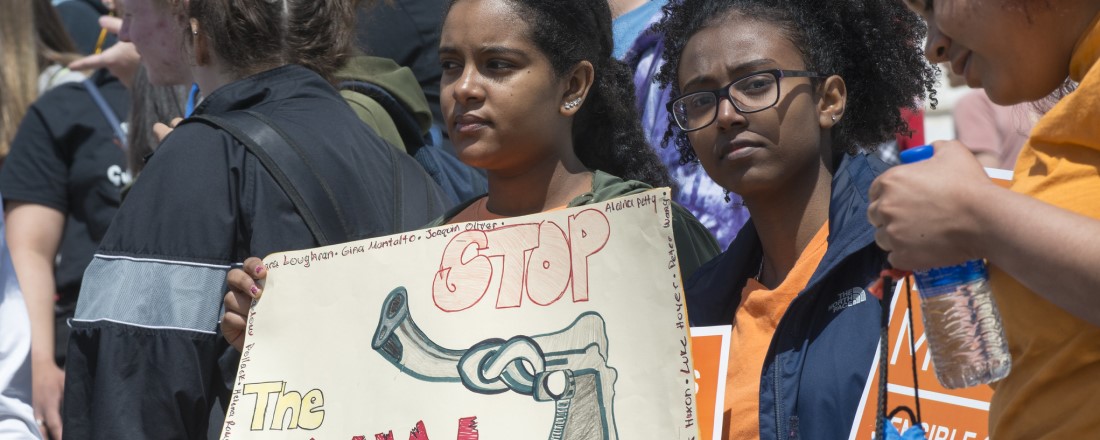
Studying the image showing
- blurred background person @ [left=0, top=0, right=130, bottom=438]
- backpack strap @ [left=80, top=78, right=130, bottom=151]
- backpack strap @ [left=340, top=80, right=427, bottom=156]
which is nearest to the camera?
backpack strap @ [left=340, top=80, right=427, bottom=156]

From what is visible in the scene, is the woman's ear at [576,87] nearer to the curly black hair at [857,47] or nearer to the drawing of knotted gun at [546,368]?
the curly black hair at [857,47]

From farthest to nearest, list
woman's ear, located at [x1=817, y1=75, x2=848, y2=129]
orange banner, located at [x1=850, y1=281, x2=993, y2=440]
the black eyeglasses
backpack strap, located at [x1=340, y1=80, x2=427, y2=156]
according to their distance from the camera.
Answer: backpack strap, located at [x1=340, y1=80, x2=427, y2=156] < woman's ear, located at [x1=817, y1=75, x2=848, y2=129] < the black eyeglasses < orange banner, located at [x1=850, y1=281, x2=993, y2=440]

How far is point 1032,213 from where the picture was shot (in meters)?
1.67

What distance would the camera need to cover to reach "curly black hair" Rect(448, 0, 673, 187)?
3.22 m

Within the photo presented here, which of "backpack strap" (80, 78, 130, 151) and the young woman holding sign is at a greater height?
"backpack strap" (80, 78, 130, 151)

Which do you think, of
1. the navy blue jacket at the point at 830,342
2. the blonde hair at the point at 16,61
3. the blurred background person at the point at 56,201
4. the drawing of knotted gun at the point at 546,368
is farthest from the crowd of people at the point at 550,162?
the blonde hair at the point at 16,61

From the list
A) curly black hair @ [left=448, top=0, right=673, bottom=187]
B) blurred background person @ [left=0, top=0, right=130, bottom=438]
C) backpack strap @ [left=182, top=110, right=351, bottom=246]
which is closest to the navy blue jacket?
curly black hair @ [left=448, top=0, right=673, bottom=187]

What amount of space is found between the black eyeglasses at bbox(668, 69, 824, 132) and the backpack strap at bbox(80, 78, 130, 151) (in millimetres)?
3051

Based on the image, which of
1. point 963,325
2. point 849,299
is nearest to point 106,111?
point 849,299

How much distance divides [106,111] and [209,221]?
8.42 ft

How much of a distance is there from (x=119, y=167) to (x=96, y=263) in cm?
227

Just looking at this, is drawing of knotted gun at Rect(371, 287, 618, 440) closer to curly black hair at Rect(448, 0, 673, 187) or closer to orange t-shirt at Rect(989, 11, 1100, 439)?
orange t-shirt at Rect(989, 11, 1100, 439)

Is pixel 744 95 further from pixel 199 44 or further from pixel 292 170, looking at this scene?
pixel 199 44

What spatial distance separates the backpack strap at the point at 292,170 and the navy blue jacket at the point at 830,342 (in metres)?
1.10
